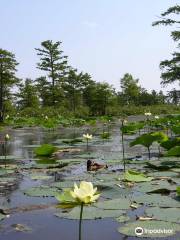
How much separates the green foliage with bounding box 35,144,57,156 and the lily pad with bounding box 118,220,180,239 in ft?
12.1

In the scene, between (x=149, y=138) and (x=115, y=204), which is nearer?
(x=115, y=204)

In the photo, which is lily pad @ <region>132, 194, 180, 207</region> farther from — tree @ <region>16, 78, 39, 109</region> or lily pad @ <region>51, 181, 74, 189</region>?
tree @ <region>16, 78, 39, 109</region>

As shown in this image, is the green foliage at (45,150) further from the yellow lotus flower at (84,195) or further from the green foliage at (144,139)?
the yellow lotus flower at (84,195)

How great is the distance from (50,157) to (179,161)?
2.13 meters

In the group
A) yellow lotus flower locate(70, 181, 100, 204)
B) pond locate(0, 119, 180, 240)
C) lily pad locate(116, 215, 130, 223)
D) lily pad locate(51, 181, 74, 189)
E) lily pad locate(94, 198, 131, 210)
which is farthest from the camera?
lily pad locate(51, 181, 74, 189)

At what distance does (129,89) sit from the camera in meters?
42.6

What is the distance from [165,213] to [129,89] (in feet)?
132

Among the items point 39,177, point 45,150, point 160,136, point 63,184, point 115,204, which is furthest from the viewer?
point 45,150

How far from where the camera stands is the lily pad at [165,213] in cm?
266

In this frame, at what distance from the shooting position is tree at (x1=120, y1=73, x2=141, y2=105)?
42531mm

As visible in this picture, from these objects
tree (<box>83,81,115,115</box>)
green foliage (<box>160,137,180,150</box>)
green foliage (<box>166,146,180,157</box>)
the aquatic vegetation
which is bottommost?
A: green foliage (<box>166,146,180,157</box>)

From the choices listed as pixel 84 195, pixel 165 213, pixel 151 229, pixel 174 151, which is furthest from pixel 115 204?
pixel 174 151
